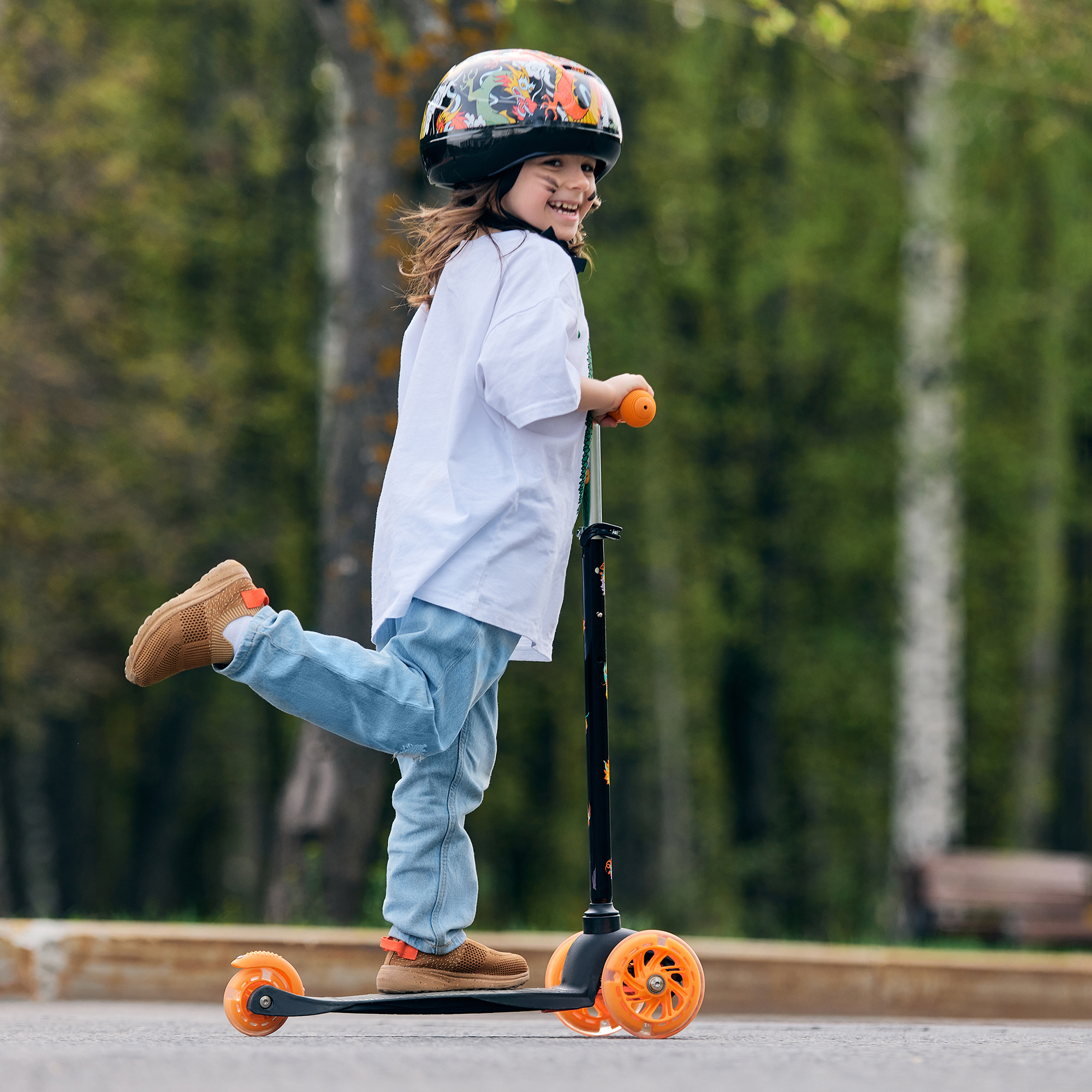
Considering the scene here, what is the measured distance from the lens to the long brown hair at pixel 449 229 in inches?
145

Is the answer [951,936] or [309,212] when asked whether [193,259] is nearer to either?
[309,212]

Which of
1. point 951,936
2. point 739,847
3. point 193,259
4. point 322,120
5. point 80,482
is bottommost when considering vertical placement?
point 739,847

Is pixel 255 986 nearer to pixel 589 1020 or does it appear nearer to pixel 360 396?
pixel 589 1020

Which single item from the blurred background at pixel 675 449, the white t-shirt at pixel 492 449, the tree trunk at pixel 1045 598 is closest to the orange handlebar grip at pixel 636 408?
the white t-shirt at pixel 492 449

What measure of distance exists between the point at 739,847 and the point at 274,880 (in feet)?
37.4

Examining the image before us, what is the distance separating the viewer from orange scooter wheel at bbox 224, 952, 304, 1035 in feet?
11.1

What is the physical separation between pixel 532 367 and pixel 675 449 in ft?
50.8

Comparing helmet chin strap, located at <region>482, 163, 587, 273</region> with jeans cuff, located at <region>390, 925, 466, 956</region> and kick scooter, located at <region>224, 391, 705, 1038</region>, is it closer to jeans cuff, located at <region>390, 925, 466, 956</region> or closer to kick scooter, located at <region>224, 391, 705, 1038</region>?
kick scooter, located at <region>224, 391, 705, 1038</region>

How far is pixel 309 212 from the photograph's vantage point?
18.8 metres

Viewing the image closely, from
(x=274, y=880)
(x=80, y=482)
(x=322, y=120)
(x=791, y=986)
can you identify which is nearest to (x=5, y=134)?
(x=80, y=482)

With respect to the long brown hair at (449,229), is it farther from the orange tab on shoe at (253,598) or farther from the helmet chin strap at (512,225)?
the orange tab on shoe at (253,598)

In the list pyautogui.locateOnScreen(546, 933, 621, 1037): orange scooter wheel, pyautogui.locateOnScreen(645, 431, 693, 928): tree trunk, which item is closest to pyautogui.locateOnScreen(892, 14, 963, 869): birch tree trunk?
pyautogui.locateOnScreen(645, 431, 693, 928): tree trunk

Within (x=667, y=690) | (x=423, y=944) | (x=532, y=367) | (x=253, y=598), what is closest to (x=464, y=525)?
(x=532, y=367)

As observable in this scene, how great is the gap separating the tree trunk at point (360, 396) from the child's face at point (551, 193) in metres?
3.18
